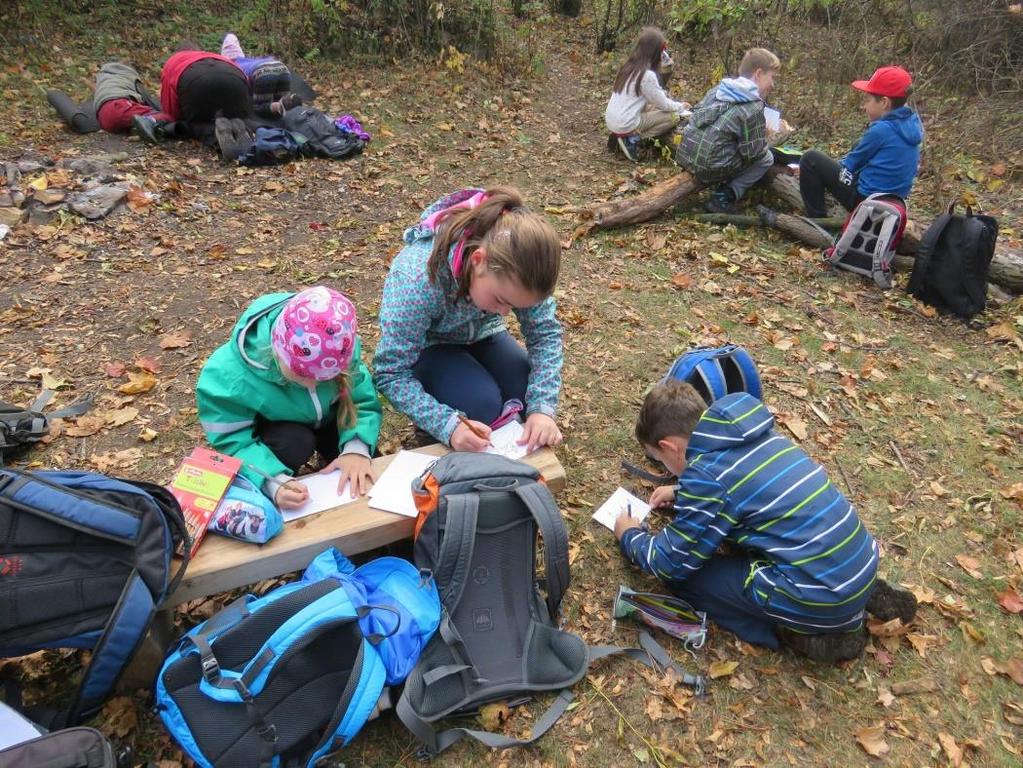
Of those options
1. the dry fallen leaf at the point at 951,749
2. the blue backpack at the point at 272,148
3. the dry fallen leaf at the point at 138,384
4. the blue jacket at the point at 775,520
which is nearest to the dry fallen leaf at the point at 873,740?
the dry fallen leaf at the point at 951,749

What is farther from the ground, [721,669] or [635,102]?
[635,102]

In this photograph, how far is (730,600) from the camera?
2695 millimetres

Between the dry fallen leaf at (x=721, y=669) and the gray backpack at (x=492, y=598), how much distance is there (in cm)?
9

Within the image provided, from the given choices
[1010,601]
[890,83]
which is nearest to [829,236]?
[890,83]

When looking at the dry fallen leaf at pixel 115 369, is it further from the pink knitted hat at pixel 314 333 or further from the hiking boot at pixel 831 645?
the hiking boot at pixel 831 645

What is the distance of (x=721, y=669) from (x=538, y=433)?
1266mm

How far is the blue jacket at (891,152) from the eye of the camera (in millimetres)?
5414

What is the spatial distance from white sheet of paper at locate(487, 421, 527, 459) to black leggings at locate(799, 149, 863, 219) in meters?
4.58

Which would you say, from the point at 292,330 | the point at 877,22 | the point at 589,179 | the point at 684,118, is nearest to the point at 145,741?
the point at 292,330

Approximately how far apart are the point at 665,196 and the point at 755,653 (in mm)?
4688

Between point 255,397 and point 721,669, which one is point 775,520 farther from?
point 255,397

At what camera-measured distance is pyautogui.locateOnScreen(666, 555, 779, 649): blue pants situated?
8.77ft

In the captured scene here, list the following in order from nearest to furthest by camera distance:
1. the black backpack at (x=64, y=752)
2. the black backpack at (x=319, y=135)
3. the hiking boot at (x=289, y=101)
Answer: the black backpack at (x=64, y=752), the black backpack at (x=319, y=135), the hiking boot at (x=289, y=101)

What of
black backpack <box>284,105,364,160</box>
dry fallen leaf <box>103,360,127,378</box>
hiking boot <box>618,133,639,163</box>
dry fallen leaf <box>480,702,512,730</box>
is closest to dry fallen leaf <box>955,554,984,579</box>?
dry fallen leaf <box>480,702,512,730</box>
